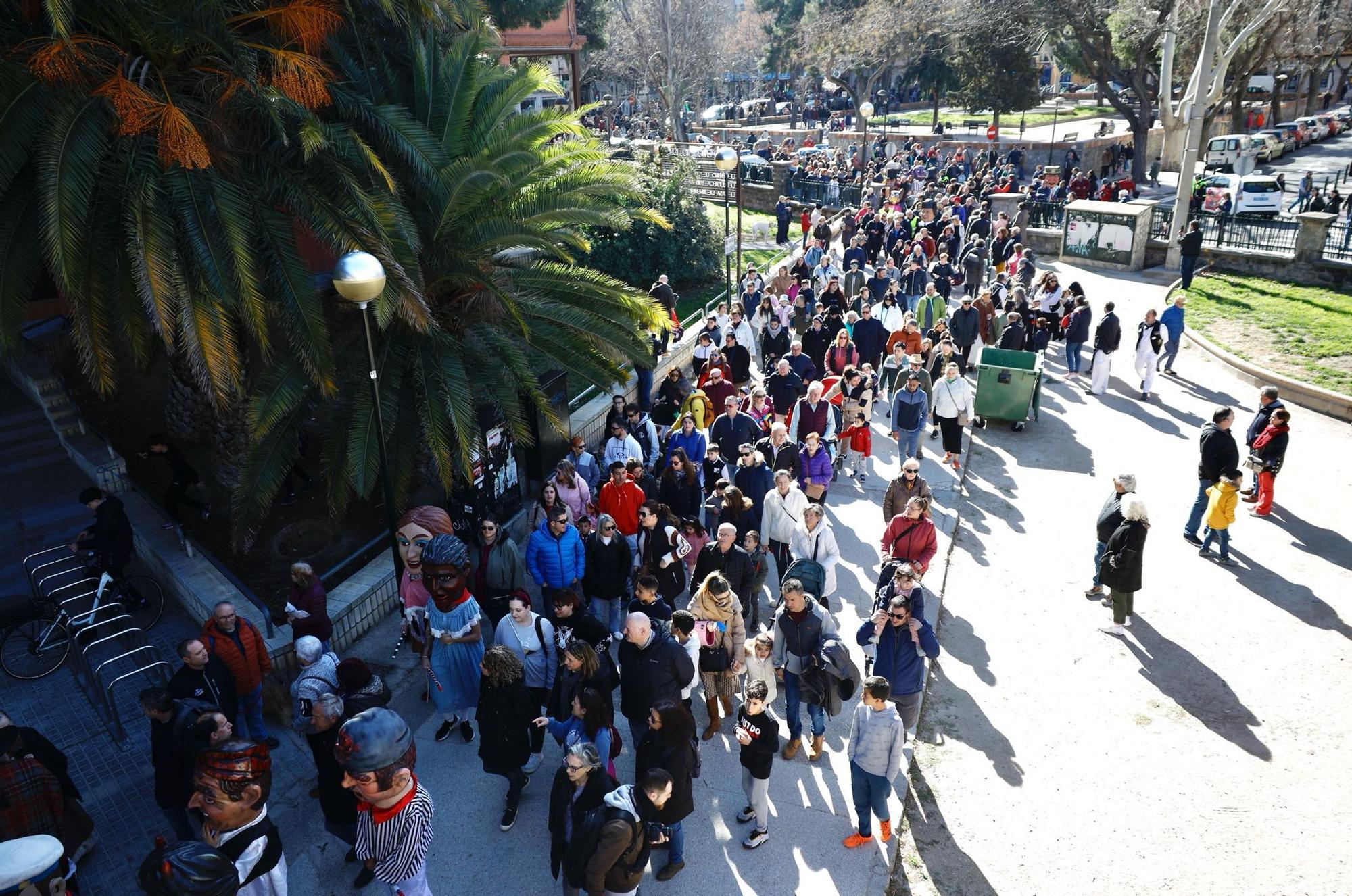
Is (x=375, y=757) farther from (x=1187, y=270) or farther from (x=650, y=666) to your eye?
(x=1187, y=270)

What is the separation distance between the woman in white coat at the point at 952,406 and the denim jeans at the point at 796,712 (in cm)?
538

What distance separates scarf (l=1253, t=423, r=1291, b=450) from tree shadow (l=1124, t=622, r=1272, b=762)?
3.09m

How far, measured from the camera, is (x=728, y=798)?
21.2 feet

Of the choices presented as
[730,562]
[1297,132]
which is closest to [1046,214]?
[730,562]

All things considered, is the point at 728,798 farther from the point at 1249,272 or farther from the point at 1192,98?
the point at 1192,98

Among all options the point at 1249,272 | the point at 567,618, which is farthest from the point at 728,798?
the point at 1249,272

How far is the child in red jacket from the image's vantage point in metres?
11.2

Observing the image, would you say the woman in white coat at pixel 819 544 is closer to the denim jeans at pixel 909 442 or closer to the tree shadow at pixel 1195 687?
the tree shadow at pixel 1195 687

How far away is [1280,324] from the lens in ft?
54.2

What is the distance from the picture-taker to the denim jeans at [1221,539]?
9344mm

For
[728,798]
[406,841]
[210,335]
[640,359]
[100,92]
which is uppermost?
[100,92]

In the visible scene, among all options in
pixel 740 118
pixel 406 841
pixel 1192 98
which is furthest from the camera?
pixel 740 118

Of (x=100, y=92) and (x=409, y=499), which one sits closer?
(x=100, y=92)

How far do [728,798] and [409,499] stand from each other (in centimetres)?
599
